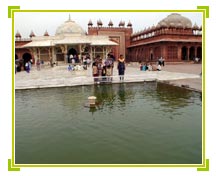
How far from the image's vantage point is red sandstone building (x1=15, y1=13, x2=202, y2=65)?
80.7 ft

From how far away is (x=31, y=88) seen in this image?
37.1ft

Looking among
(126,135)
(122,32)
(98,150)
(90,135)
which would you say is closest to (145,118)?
(126,135)

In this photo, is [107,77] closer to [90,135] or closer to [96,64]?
[96,64]

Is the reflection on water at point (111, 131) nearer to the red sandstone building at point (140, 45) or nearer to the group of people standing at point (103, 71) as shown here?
the group of people standing at point (103, 71)

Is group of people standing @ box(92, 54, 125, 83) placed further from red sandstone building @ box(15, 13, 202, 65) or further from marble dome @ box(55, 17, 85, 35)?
marble dome @ box(55, 17, 85, 35)

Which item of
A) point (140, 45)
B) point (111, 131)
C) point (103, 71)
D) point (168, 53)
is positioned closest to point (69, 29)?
point (140, 45)

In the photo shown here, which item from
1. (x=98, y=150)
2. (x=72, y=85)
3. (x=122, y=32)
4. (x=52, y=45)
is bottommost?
(x=98, y=150)

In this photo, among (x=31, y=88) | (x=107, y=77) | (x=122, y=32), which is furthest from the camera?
(x=122, y=32)

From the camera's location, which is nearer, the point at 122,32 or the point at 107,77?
the point at 107,77

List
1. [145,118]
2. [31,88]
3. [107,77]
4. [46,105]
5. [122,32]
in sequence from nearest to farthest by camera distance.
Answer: [145,118] < [46,105] < [31,88] < [107,77] < [122,32]

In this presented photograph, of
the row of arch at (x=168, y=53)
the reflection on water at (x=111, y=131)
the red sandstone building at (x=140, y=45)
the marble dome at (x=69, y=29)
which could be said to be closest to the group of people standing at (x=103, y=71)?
the reflection on water at (x=111, y=131)

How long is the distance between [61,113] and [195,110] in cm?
345

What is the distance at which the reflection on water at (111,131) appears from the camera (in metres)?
3.93

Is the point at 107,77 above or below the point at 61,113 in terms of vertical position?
above
